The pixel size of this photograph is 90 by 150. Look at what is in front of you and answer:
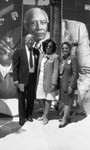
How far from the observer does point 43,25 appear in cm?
802

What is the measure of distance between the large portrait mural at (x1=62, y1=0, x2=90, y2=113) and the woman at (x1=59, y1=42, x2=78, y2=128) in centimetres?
110

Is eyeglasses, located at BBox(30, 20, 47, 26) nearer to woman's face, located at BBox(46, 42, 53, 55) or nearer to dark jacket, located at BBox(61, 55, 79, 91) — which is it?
woman's face, located at BBox(46, 42, 53, 55)

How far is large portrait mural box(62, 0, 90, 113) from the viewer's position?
25.8ft

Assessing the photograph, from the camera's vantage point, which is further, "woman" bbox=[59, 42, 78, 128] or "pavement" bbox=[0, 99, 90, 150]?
"woman" bbox=[59, 42, 78, 128]

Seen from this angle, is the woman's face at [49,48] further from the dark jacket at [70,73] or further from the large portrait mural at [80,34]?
the large portrait mural at [80,34]

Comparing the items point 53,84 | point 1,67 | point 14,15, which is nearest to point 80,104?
point 53,84

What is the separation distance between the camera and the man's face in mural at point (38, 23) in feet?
25.9

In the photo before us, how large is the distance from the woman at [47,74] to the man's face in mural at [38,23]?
42.5 inches

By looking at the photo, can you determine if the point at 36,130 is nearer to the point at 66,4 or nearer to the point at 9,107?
the point at 9,107

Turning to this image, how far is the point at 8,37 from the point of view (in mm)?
7766

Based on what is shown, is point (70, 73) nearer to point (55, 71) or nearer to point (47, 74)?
point (55, 71)

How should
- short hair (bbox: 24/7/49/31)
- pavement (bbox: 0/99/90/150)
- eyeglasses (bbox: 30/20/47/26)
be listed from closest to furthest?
pavement (bbox: 0/99/90/150)
short hair (bbox: 24/7/49/31)
eyeglasses (bbox: 30/20/47/26)

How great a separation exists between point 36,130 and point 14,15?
8.84ft

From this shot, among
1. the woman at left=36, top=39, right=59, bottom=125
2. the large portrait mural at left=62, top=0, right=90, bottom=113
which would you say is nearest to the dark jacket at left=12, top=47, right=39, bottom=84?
the woman at left=36, top=39, right=59, bottom=125
